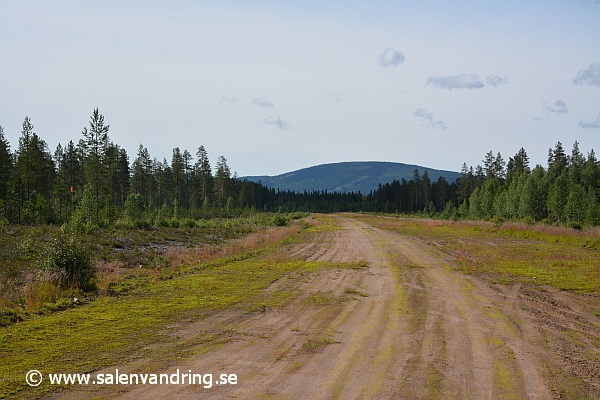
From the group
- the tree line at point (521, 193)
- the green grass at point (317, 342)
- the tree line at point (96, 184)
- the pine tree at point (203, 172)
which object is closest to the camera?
the green grass at point (317, 342)

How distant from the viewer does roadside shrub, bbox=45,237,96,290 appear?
40.2 ft

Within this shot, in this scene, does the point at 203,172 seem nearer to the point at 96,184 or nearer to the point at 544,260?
the point at 96,184

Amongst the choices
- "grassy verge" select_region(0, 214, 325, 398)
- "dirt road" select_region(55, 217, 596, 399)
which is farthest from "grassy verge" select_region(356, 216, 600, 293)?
"grassy verge" select_region(0, 214, 325, 398)

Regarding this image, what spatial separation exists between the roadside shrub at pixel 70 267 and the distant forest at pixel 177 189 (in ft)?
58.2

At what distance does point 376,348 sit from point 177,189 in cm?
8734

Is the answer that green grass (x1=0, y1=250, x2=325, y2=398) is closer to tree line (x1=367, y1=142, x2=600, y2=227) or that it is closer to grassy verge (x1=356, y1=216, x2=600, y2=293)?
grassy verge (x1=356, y1=216, x2=600, y2=293)

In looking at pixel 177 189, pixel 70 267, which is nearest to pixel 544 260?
pixel 70 267

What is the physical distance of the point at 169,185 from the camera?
93562 mm

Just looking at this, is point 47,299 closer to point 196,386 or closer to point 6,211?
point 196,386

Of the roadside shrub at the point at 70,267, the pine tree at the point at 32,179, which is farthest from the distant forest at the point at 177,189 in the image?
the roadside shrub at the point at 70,267

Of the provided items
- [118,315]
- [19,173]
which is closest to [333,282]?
[118,315]

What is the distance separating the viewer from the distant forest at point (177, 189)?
4606 cm

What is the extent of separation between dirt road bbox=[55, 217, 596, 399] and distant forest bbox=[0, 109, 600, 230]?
23786mm

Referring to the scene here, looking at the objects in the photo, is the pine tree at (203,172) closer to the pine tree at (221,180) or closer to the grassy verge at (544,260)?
the pine tree at (221,180)
